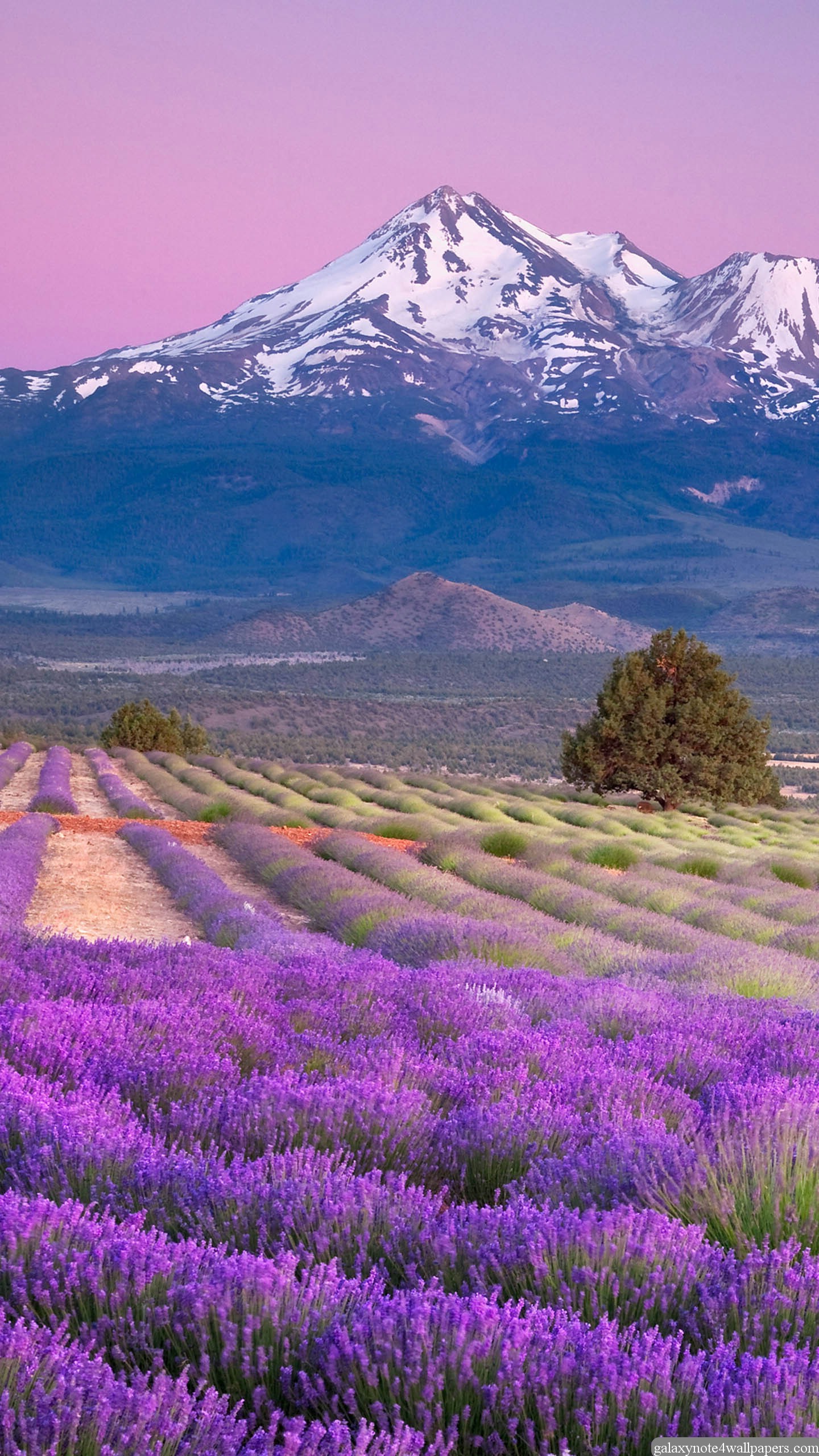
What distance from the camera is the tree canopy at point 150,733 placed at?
4475cm

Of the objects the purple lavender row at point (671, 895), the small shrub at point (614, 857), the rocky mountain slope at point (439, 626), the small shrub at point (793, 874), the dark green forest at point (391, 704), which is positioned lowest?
the dark green forest at point (391, 704)

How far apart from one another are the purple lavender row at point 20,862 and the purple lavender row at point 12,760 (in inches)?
432

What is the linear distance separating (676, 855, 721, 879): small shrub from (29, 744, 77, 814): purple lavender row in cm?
923

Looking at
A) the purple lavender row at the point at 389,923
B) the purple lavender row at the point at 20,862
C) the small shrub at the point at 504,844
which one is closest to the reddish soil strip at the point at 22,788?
the purple lavender row at the point at 20,862

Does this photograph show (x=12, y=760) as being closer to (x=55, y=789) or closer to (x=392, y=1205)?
(x=55, y=789)

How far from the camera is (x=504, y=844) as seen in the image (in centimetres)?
1709

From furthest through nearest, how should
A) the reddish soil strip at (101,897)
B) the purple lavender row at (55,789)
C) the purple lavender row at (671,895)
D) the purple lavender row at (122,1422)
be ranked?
1. the purple lavender row at (55,789)
2. the purple lavender row at (671,895)
3. the reddish soil strip at (101,897)
4. the purple lavender row at (122,1422)

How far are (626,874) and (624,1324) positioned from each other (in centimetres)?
1209

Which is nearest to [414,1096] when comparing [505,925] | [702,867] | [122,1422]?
[122,1422]

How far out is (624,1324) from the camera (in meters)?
2.48

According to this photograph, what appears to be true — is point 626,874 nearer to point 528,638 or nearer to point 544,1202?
point 544,1202

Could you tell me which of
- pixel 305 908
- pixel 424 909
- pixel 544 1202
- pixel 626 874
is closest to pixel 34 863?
pixel 305 908

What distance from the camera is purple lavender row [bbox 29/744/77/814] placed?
69.1ft

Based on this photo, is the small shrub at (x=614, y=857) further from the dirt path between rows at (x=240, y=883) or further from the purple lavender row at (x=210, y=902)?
the purple lavender row at (x=210, y=902)
